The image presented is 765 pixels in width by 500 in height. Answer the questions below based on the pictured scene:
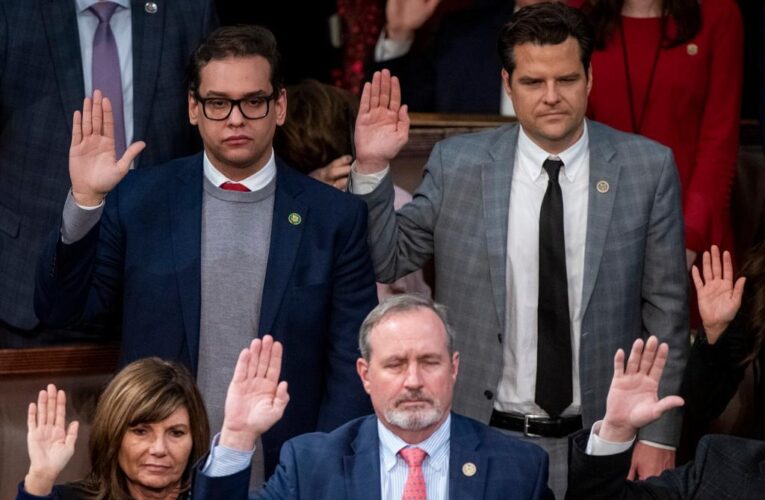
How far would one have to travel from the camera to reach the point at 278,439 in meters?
4.06

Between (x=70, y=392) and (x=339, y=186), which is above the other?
(x=339, y=186)

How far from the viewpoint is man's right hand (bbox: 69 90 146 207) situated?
3.89m

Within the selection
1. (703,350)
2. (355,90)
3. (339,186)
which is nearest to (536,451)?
(703,350)

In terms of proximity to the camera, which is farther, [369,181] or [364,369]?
[369,181]

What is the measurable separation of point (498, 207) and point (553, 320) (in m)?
0.30

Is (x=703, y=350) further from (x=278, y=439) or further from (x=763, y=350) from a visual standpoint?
(x=278, y=439)

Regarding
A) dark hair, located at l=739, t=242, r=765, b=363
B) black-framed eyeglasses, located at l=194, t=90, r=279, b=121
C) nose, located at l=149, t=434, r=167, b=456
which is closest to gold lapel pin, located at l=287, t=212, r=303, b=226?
black-framed eyeglasses, located at l=194, t=90, r=279, b=121

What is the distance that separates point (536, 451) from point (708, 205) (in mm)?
1226

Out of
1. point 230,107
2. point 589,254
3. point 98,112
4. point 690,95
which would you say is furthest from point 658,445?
point 98,112

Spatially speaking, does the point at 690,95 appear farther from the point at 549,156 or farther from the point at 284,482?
the point at 284,482

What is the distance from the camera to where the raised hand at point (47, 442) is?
3.60 meters

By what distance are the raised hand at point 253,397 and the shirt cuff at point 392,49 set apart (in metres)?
1.77

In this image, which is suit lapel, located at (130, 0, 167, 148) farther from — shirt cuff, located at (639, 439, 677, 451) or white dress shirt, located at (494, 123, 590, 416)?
shirt cuff, located at (639, 439, 677, 451)

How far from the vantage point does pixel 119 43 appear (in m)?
4.41
